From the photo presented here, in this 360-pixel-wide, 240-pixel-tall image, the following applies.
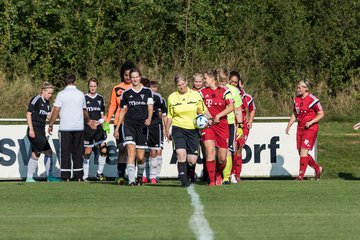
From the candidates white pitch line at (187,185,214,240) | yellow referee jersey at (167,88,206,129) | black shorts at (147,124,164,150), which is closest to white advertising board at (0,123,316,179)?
black shorts at (147,124,164,150)

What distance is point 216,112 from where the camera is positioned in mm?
18609

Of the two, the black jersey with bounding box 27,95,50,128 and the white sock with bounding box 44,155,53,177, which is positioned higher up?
the black jersey with bounding box 27,95,50,128

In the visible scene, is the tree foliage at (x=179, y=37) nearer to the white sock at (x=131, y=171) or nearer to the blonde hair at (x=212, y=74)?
the blonde hair at (x=212, y=74)

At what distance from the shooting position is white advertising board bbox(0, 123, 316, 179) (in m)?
22.5

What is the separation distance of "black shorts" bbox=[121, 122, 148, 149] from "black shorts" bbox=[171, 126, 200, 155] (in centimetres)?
57

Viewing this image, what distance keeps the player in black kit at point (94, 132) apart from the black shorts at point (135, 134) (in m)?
3.47

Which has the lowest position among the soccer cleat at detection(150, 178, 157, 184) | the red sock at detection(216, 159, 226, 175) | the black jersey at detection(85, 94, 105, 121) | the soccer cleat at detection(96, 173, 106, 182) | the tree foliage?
the soccer cleat at detection(96, 173, 106, 182)

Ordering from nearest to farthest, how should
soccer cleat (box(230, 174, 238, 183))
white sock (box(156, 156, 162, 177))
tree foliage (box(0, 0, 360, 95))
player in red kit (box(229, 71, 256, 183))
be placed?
soccer cleat (box(230, 174, 238, 183)) → player in red kit (box(229, 71, 256, 183)) → white sock (box(156, 156, 162, 177)) → tree foliage (box(0, 0, 360, 95))

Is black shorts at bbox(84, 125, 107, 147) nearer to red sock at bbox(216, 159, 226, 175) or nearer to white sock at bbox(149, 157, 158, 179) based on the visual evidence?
white sock at bbox(149, 157, 158, 179)

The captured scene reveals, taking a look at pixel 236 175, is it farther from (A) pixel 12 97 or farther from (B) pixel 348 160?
(A) pixel 12 97

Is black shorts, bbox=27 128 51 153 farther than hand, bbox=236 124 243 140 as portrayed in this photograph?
Yes

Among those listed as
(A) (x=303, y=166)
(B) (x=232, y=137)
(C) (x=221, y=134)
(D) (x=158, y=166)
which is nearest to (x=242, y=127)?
(B) (x=232, y=137)

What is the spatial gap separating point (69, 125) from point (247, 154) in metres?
4.19

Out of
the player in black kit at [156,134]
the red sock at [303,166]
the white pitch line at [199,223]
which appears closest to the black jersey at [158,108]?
the player in black kit at [156,134]
